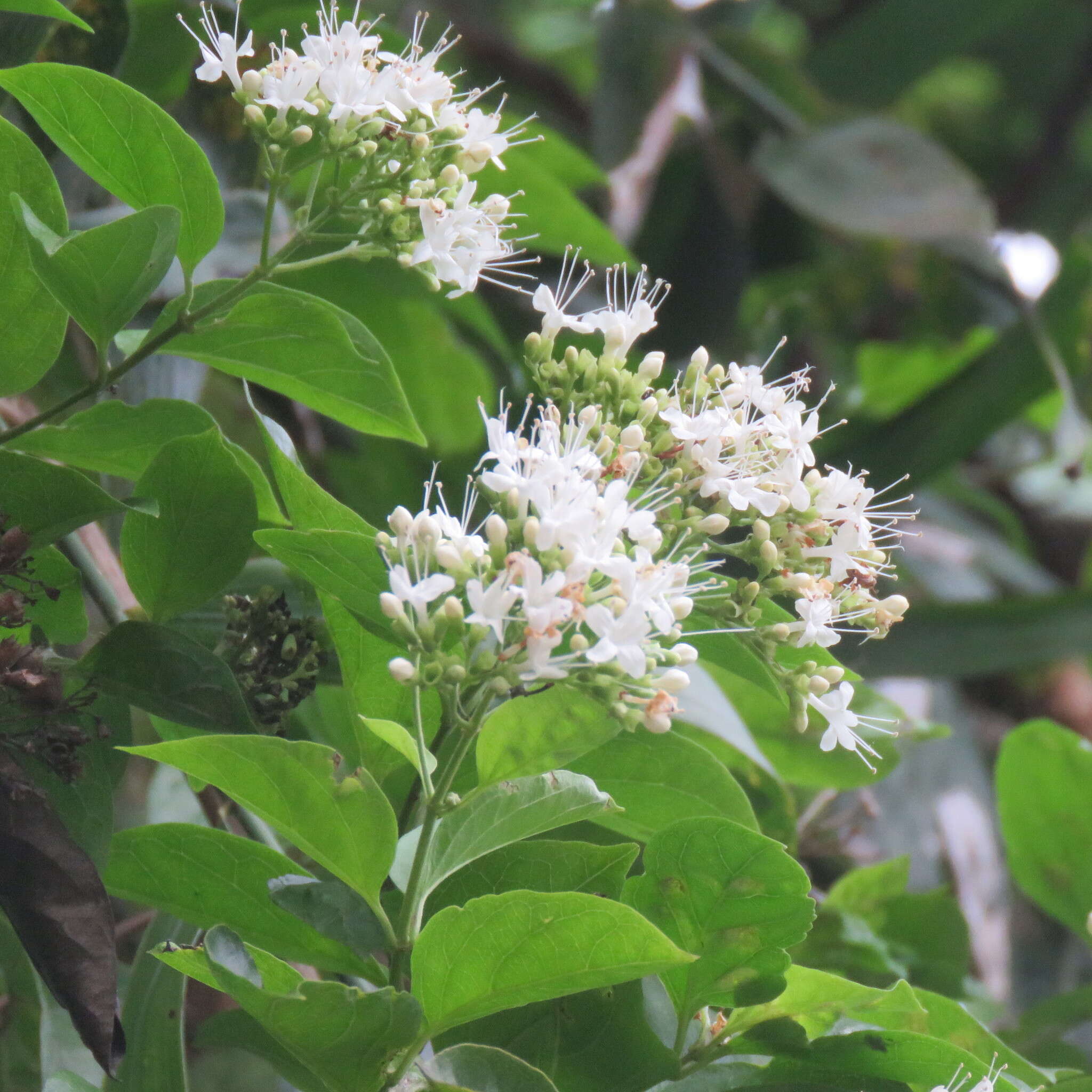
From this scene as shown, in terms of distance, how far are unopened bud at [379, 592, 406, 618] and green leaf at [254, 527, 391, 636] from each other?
0.03m

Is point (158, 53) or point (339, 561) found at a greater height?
point (158, 53)

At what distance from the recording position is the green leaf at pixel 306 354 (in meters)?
0.68

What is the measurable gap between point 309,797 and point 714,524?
0.78 feet

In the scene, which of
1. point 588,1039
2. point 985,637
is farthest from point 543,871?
point 985,637

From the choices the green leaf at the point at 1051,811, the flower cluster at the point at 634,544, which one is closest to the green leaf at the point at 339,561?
the flower cluster at the point at 634,544

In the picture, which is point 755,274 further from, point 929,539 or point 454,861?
point 454,861

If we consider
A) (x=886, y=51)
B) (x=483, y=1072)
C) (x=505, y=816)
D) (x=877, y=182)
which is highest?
(x=886, y=51)

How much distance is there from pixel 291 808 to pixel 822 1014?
317mm

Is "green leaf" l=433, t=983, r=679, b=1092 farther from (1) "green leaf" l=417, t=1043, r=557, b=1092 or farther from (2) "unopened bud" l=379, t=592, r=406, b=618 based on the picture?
(2) "unopened bud" l=379, t=592, r=406, b=618

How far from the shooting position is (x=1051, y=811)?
95 centimetres

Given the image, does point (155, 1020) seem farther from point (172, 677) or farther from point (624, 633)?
point (624, 633)

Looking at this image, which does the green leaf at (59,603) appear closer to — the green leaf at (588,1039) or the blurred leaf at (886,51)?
the green leaf at (588,1039)

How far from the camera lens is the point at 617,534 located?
555mm

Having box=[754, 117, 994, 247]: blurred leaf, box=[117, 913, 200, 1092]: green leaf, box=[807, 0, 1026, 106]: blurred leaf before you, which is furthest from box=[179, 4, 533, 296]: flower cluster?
box=[807, 0, 1026, 106]: blurred leaf
